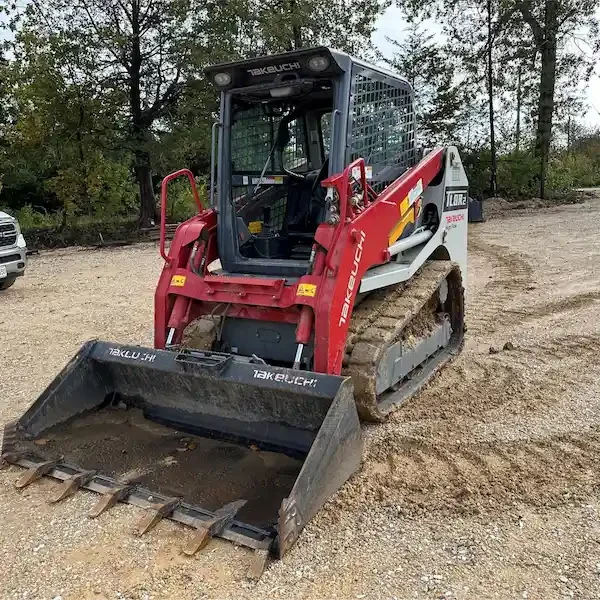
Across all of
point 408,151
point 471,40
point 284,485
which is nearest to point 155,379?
point 284,485

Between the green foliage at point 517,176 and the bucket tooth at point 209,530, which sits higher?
the green foliage at point 517,176

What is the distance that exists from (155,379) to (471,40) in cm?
1834

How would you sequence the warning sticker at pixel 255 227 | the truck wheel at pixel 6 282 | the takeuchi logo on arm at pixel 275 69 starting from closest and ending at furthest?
1. the takeuchi logo on arm at pixel 275 69
2. the warning sticker at pixel 255 227
3. the truck wheel at pixel 6 282

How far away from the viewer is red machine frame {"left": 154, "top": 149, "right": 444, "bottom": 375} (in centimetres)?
398

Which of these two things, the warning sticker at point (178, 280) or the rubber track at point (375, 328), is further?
the warning sticker at point (178, 280)

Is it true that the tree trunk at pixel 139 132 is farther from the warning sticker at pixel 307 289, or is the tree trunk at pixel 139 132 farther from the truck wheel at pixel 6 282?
the warning sticker at pixel 307 289

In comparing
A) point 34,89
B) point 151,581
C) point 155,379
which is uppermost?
point 34,89

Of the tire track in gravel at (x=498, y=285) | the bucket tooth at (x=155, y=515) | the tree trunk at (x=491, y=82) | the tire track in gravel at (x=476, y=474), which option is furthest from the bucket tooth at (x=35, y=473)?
the tree trunk at (x=491, y=82)

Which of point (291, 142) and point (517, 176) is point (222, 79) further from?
point (517, 176)

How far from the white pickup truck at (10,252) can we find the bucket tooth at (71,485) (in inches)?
276

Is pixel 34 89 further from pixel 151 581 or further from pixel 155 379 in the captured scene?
pixel 151 581

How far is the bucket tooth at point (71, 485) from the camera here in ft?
11.5

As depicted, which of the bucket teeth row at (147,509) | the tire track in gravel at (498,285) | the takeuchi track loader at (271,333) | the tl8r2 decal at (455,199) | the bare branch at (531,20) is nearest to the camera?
the bucket teeth row at (147,509)

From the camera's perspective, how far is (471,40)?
766 inches
